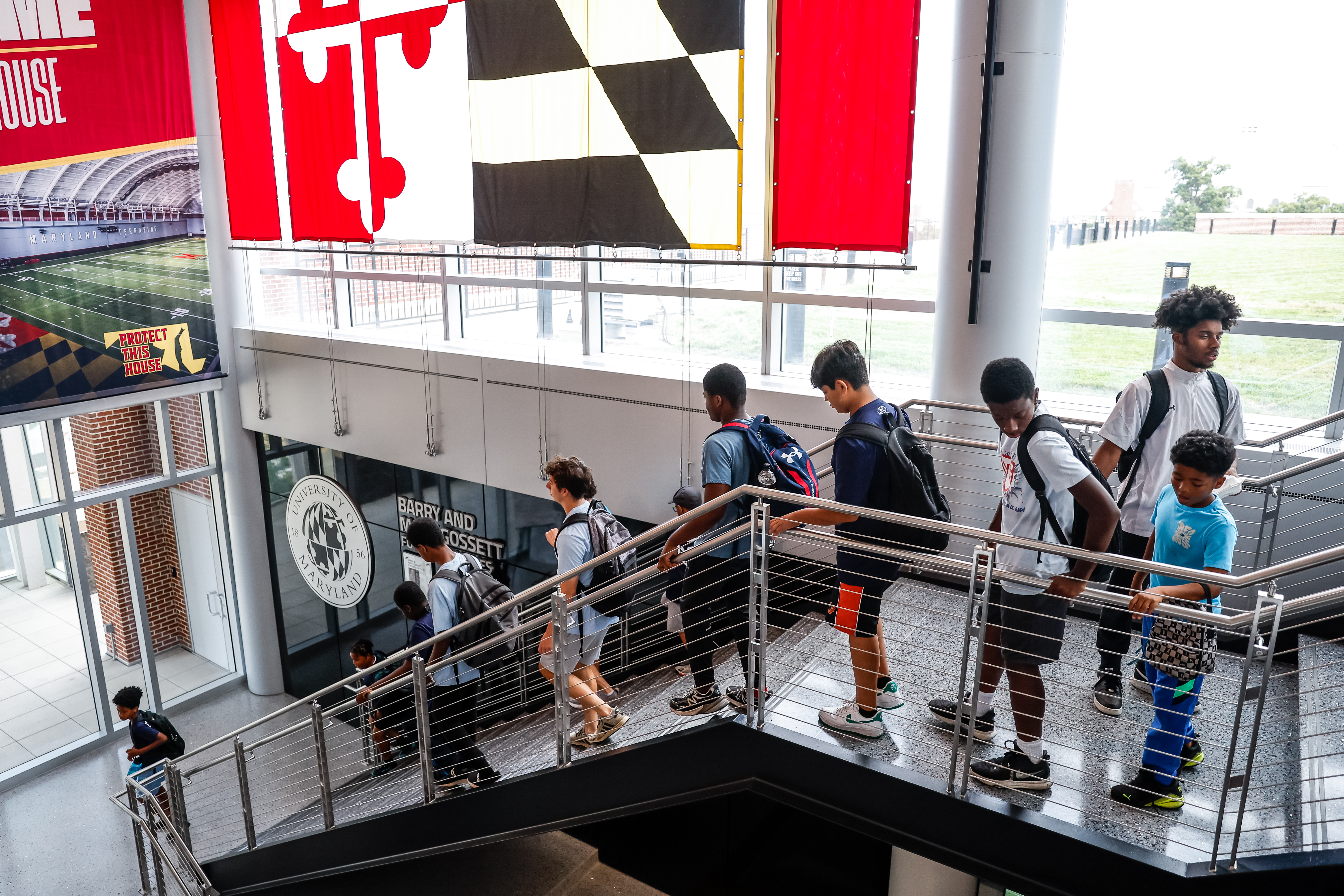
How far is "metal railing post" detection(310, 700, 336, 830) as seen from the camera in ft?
15.9

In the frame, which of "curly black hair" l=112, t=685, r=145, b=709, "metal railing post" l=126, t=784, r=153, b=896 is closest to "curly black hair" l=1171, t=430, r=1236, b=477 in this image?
"metal railing post" l=126, t=784, r=153, b=896

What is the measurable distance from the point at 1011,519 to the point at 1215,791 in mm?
1215

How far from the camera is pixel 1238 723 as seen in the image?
8.27ft

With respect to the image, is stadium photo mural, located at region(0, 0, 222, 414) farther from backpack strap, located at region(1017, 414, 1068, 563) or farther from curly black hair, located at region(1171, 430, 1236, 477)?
curly black hair, located at region(1171, 430, 1236, 477)

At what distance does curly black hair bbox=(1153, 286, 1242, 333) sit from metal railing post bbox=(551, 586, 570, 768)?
2.86 metres

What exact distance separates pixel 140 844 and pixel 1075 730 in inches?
274

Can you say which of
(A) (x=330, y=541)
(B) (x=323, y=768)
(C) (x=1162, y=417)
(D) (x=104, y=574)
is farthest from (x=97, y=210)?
(C) (x=1162, y=417)

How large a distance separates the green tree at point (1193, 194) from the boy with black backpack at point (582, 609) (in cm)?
361

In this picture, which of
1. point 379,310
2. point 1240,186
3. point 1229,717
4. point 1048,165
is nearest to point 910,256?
point 1048,165

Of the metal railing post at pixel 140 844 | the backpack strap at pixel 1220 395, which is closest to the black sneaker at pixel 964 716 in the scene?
the backpack strap at pixel 1220 395

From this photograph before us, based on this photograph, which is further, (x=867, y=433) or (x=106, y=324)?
(x=106, y=324)

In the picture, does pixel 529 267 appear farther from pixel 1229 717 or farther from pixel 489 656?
pixel 1229 717

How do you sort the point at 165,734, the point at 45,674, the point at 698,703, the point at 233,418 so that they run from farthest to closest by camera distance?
the point at 233,418 < the point at 45,674 < the point at 165,734 < the point at 698,703

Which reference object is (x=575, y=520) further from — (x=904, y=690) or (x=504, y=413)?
(x=504, y=413)
